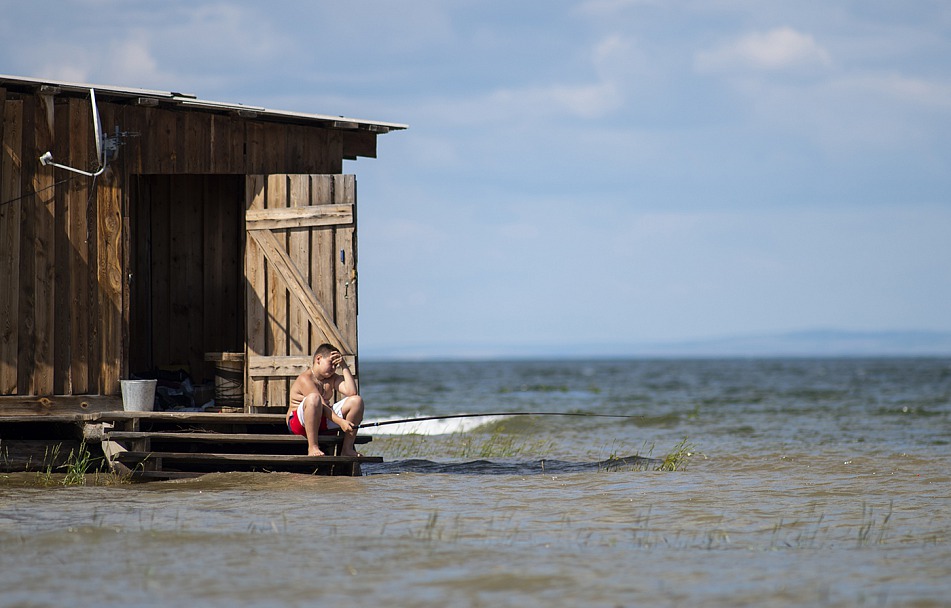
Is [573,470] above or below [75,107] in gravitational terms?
below

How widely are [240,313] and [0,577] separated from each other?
22.8ft

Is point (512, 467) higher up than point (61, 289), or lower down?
lower down

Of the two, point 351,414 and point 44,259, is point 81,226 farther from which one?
point 351,414

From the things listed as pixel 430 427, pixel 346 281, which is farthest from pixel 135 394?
pixel 430 427

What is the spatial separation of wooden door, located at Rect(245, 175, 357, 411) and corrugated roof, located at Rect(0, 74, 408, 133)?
0.79 metres

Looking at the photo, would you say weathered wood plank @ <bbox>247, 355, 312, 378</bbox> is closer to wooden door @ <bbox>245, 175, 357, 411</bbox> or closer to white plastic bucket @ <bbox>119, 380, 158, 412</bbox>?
wooden door @ <bbox>245, 175, 357, 411</bbox>

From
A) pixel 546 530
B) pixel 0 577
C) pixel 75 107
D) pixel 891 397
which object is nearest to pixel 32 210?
pixel 75 107

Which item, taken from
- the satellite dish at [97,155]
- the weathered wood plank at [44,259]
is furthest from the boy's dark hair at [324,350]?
the satellite dish at [97,155]

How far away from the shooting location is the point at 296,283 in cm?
1003

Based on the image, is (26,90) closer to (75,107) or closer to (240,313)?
(75,107)

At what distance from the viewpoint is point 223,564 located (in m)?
5.94

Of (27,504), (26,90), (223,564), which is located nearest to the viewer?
(223,564)

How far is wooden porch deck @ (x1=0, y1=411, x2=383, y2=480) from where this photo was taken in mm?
9398

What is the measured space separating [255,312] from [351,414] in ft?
4.66
